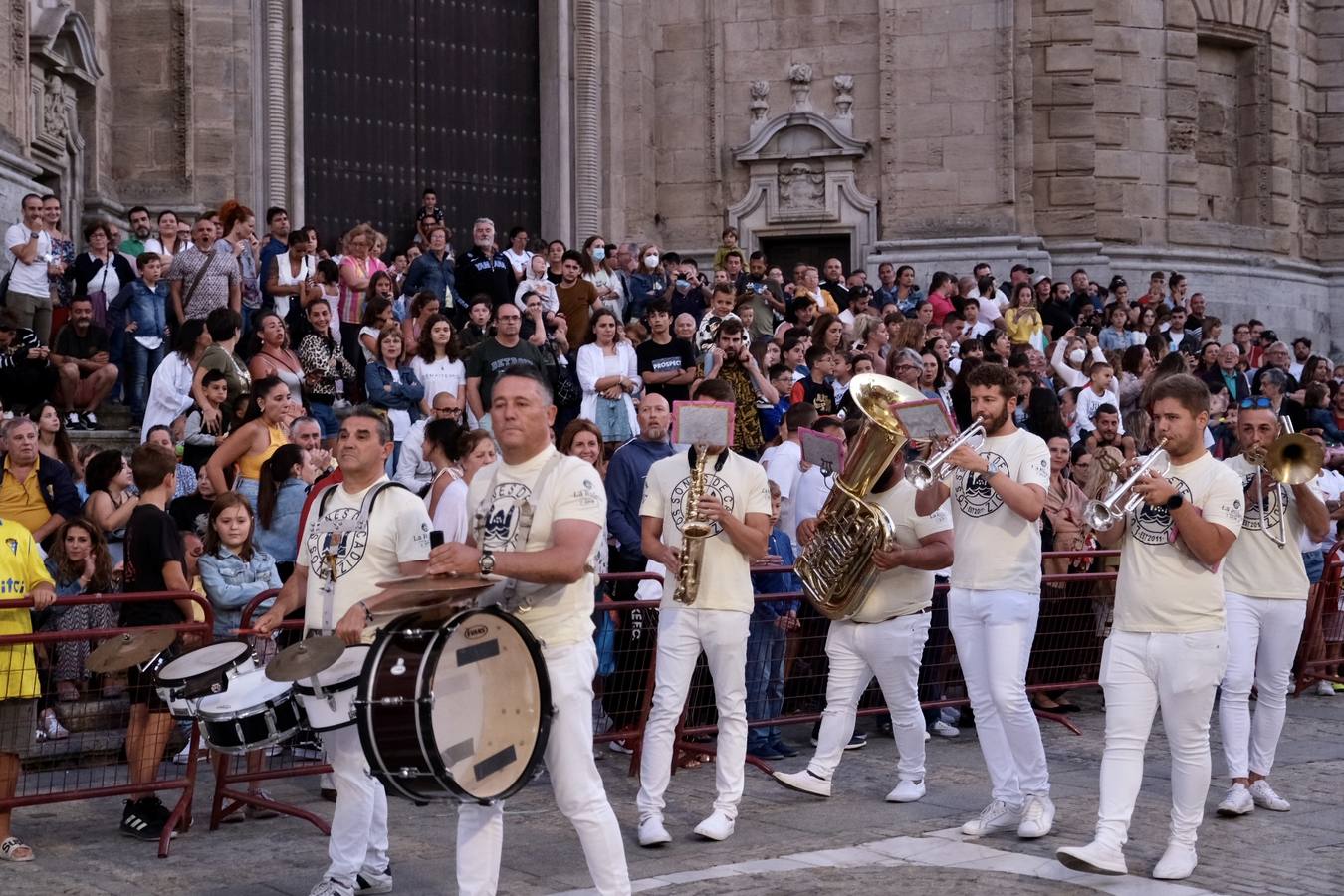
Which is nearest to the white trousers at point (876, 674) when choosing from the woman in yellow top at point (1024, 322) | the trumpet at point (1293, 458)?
the trumpet at point (1293, 458)

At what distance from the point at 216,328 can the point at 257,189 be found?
8.44 m

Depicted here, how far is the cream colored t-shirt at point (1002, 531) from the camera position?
8.38 m

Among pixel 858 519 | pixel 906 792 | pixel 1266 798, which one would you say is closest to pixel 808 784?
pixel 906 792

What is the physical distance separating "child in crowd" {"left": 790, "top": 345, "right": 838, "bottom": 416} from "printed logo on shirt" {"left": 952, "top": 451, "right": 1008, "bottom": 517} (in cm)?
637

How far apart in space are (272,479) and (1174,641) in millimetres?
5325

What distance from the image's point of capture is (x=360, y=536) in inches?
285

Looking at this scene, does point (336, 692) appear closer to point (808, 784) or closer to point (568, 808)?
point (568, 808)

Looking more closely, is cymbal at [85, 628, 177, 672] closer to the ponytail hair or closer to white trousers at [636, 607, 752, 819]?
white trousers at [636, 607, 752, 819]

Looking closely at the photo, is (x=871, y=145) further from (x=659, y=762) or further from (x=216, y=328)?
(x=659, y=762)

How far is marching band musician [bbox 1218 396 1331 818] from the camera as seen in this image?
8.88 meters

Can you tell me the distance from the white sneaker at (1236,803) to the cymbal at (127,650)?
16.2 ft

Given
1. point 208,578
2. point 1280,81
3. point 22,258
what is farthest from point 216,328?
point 1280,81

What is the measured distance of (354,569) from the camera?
7.22 metres

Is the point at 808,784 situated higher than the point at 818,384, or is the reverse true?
the point at 818,384
